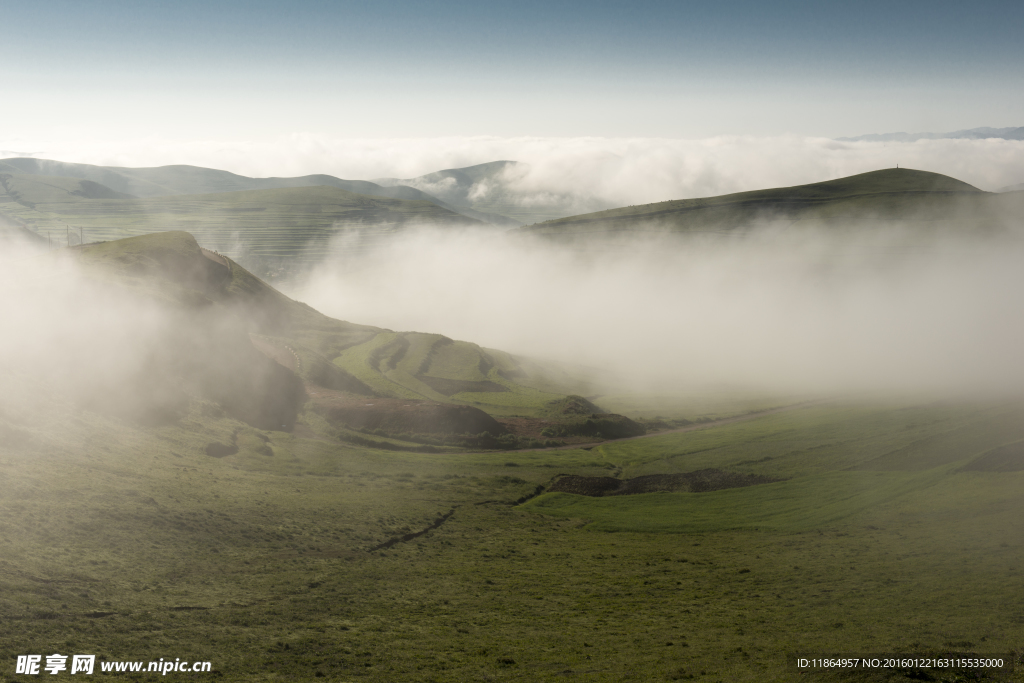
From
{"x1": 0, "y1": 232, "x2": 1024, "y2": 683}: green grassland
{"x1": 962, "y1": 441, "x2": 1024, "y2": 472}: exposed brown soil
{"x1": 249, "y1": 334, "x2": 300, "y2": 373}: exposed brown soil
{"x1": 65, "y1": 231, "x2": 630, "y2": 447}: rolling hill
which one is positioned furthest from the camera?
{"x1": 249, "y1": 334, "x2": 300, "y2": 373}: exposed brown soil

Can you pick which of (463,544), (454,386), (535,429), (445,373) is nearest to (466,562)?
(463,544)

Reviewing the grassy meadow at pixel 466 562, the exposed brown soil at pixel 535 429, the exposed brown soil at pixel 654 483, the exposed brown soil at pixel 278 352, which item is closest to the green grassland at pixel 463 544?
the grassy meadow at pixel 466 562

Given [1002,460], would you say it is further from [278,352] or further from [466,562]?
[278,352]

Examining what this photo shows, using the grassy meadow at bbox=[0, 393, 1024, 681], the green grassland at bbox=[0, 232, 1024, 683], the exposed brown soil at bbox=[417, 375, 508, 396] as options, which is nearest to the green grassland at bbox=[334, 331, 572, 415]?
the exposed brown soil at bbox=[417, 375, 508, 396]

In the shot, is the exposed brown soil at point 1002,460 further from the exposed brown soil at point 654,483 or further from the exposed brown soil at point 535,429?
the exposed brown soil at point 535,429

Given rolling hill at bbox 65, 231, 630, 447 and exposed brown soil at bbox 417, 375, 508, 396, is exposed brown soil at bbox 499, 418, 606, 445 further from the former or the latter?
exposed brown soil at bbox 417, 375, 508, 396

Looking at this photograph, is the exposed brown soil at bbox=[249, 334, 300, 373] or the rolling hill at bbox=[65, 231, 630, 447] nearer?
the rolling hill at bbox=[65, 231, 630, 447]
